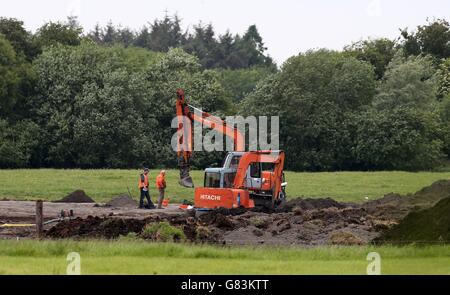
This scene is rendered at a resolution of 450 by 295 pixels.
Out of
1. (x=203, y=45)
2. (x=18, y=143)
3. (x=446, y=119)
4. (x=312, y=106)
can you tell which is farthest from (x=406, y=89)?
(x=203, y=45)

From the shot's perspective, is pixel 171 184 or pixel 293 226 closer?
pixel 293 226

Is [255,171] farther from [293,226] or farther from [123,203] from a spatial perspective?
[123,203]

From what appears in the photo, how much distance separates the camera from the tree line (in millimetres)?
80250

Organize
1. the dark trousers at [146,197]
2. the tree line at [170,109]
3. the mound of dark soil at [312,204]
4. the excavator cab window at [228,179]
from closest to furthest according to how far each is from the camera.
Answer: the excavator cab window at [228,179], the mound of dark soil at [312,204], the dark trousers at [146,197], the tree line at [170,109]

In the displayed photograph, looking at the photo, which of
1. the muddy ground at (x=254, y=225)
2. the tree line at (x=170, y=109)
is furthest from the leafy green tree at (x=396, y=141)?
the muddy ground at (x=254, y=225)

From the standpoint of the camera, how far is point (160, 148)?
3209 inches

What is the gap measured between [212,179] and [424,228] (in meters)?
14.0

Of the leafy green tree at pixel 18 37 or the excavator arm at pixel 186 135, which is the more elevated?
the leafy green tree at pixel 18 37

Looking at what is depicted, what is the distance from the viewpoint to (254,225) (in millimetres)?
33750

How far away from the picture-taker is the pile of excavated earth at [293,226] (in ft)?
91.7

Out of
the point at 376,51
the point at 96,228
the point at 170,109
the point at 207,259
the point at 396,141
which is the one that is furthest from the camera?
the point at 376,51

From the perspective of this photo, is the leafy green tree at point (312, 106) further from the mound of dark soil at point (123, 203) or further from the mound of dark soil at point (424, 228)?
the mound of dark soil at point (424, 228)

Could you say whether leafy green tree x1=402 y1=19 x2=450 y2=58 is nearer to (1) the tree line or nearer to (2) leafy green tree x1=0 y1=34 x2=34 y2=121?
(1) the tree line
